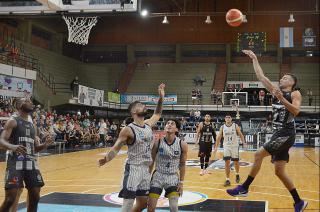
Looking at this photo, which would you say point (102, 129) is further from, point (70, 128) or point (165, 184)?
point (165, 184)

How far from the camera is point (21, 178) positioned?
5.47 meters

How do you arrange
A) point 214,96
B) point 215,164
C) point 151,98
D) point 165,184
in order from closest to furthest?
point 165,184 < point 215,164 < point 214,96 < point 151,98

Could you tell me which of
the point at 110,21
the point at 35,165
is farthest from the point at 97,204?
the point at 110,21

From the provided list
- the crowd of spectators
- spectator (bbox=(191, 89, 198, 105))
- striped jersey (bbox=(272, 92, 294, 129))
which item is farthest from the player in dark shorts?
spectator (bbox=(191, 89, 198, 105))

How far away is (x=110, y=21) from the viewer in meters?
35.0

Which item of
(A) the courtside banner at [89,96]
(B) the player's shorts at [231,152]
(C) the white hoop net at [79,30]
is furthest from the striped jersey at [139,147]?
(A) the courtside banner at [89,96]

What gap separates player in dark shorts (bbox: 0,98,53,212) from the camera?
17.7ft

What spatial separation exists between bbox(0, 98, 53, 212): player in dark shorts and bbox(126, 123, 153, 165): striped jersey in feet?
4.34

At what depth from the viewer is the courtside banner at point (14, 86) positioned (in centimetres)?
2102

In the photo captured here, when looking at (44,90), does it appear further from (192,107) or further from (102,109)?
(192,107)

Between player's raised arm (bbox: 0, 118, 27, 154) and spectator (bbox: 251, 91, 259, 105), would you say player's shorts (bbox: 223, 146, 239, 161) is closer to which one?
player's raised arm (bbox: 0, 118, 27, 154)

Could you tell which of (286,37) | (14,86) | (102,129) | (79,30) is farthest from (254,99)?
(79,30)

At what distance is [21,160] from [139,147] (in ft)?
5.14

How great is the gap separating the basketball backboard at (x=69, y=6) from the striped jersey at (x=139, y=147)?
23.9 ft
